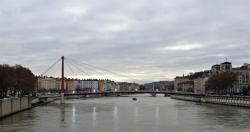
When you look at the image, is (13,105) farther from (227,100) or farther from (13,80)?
(227,100)

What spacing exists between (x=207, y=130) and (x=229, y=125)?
5045 millimetres

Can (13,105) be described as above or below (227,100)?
above

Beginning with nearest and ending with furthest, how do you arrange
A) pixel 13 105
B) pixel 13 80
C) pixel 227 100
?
pixel 13 105 < pixel 13 80 < pixel 227 100

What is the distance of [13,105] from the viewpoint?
57688mm

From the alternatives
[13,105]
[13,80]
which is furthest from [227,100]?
[13,105]

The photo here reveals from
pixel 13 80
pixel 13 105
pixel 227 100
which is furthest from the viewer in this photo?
pixel 227 100

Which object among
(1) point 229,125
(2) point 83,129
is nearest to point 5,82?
(2) point 83,129

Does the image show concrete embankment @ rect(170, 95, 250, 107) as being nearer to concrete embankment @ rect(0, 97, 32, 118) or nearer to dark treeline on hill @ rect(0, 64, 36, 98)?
concrete embankment @ rect(0, 97, 32, 118)

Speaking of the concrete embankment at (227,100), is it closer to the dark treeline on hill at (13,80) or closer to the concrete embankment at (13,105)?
the concrete embankment at (13,105)

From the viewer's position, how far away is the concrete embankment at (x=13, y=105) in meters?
49.8

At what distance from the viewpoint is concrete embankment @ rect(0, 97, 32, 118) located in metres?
49.8

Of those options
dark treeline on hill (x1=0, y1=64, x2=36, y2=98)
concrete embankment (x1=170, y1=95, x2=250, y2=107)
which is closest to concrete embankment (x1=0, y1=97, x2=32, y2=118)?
dark treeline on hill (x1=0, y1=64, x2=36, y2=98)

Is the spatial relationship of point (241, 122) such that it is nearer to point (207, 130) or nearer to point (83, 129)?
point (207, 130)

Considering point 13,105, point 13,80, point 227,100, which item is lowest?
point 227,100
